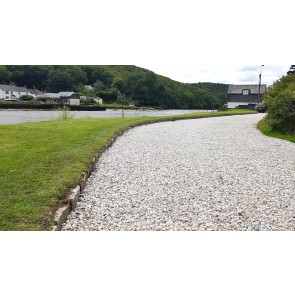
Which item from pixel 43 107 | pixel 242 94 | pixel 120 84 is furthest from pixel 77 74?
pixel 242 94

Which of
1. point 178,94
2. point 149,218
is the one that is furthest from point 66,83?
point 178,94

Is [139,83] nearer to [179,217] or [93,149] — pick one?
[93,149]

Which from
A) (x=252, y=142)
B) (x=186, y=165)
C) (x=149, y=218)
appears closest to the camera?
(x=149, y=218)

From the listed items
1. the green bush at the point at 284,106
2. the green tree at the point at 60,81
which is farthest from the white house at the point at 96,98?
the green bush at the point at 284,106

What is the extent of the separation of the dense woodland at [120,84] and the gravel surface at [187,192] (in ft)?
51.7

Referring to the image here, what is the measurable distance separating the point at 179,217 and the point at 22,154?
14.1 feet

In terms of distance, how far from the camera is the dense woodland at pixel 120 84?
2300 cm

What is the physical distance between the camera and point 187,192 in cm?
514

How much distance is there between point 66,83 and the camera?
24.9 metres

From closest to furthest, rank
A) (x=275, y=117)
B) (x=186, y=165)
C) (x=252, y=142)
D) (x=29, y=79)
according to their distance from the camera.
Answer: (x=186, y=165), (x=252, y=142), (x=275, y=117), (x=29, y=79)

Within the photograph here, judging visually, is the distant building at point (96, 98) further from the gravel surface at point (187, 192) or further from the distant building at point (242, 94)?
the distant building at point (242, 94)

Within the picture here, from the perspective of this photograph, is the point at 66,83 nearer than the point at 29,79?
No

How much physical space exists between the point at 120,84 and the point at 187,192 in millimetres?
29512

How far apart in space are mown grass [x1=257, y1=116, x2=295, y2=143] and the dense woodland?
13848 mm
